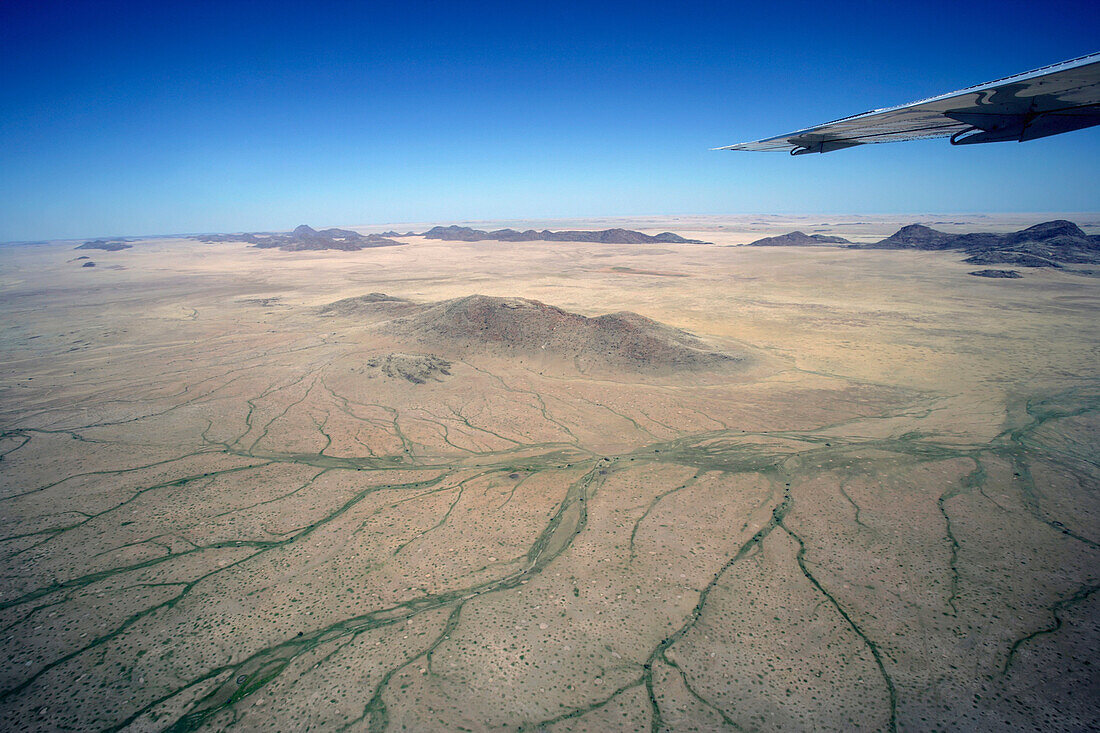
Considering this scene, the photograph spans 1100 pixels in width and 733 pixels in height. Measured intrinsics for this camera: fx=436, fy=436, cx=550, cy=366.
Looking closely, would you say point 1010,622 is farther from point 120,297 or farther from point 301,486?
point 120,297

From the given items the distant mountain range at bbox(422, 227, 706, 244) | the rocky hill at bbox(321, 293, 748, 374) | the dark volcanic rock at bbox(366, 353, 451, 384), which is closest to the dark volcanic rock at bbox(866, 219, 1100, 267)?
the distant mountain range at bbox(422, 227, 706, 244)

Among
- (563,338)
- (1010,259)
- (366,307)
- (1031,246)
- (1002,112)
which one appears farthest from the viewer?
(1031,246)

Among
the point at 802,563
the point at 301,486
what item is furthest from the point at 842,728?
the point at 301,486

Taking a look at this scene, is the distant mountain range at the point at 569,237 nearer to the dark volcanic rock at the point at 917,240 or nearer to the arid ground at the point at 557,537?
the dark volcanic rock at the point at 917,240

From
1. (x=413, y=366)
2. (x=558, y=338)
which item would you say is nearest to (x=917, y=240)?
(x=558, y=338)

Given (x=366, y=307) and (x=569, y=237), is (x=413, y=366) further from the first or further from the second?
(x=569, y=237)

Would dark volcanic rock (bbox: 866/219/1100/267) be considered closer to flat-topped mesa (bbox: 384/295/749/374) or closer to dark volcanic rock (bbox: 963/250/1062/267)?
dark volcanic rock (bbox: 963/250/1062/267)

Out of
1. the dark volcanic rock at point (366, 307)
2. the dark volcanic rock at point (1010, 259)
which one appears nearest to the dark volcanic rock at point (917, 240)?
the dark volcanic rock at point (1010, 259)

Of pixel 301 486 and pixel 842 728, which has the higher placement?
pixel 301 486
